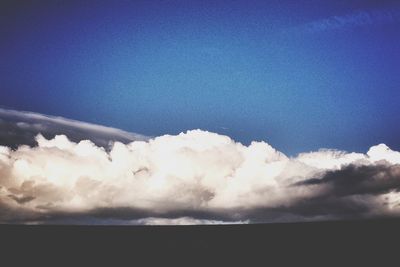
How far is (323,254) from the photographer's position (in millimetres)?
15305

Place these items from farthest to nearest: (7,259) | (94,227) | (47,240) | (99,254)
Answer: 1. (94,227)
2. (47,240)
3. (99,254)
4. (7,259)

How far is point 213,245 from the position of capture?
17094 millimetres

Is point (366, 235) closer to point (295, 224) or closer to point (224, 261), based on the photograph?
point (295, 224)

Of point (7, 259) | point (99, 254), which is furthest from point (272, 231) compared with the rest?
point (7, 259)

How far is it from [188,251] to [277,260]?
387 cm

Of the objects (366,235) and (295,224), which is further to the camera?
(295,224)

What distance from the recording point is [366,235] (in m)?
16.4

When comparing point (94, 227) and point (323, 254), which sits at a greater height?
point (94, 227)

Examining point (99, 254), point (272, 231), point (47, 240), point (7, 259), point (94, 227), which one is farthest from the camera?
point (94, 227)

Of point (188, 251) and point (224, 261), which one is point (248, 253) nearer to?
point (224, 261)

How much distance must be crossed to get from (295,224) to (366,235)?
3.85 m

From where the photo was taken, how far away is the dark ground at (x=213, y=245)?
49.5ft

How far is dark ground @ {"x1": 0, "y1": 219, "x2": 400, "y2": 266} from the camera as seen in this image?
15078 mm

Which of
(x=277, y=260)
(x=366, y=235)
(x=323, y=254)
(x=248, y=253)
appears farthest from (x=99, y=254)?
(x=366, y=235)
